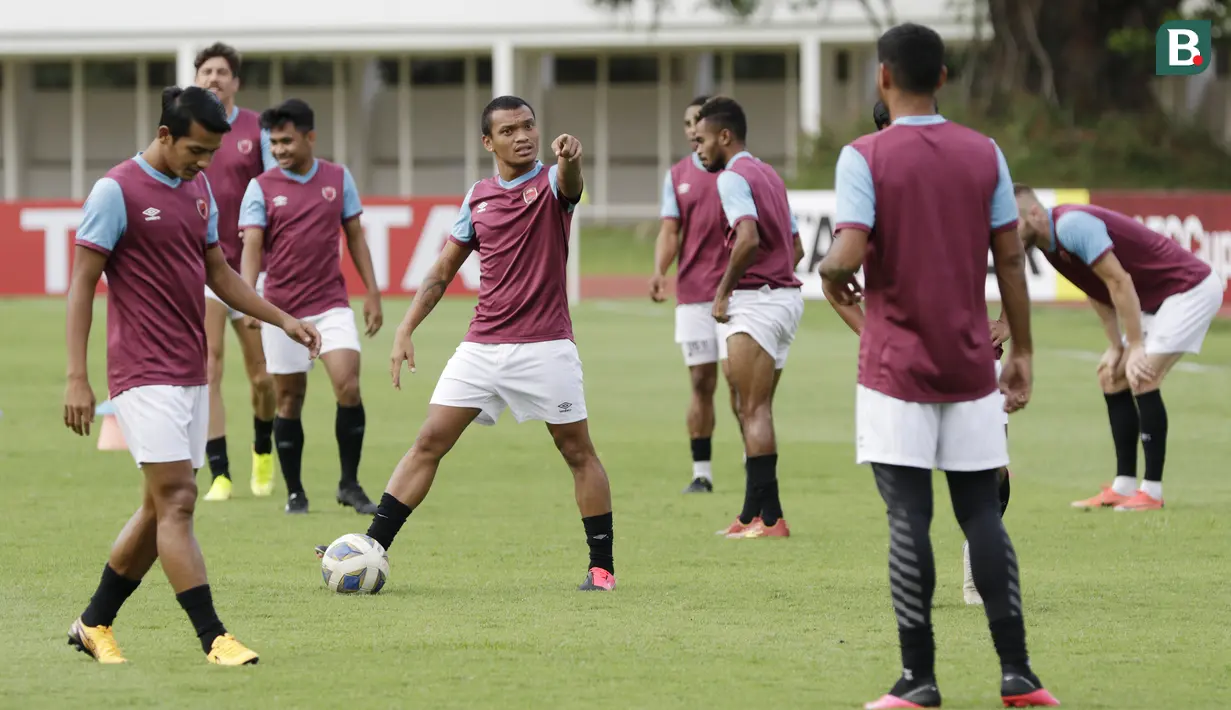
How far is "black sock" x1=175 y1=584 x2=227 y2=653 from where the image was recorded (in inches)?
262

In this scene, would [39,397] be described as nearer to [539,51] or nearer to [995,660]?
[995,660]

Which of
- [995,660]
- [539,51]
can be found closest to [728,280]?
[995,660]

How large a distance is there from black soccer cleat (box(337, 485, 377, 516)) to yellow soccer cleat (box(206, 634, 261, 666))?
416 cm

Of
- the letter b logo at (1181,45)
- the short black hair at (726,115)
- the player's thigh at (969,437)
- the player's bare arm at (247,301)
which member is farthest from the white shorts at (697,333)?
the letter b logo at (1181,45)

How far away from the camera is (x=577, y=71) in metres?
50.3

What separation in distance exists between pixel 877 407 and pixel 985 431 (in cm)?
35

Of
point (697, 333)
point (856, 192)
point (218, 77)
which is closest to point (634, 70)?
point (697, 333)

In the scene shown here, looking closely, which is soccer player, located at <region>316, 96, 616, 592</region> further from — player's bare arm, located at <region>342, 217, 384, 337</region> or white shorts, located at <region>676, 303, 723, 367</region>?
white shorts, located at <region>676, 303, 723, 367</region>

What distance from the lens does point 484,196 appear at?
8484mm

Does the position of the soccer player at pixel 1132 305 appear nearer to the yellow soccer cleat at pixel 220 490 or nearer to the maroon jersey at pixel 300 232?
the maroon jersey at pixel 300 232

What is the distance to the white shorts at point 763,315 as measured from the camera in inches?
412

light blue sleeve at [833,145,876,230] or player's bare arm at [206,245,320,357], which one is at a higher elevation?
light blue sleeve at [833,145,876,230]

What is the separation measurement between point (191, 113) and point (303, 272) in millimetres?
4520

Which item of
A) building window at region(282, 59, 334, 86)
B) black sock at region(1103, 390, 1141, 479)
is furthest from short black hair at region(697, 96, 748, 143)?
building window at region(282, 59, 334, 86)
